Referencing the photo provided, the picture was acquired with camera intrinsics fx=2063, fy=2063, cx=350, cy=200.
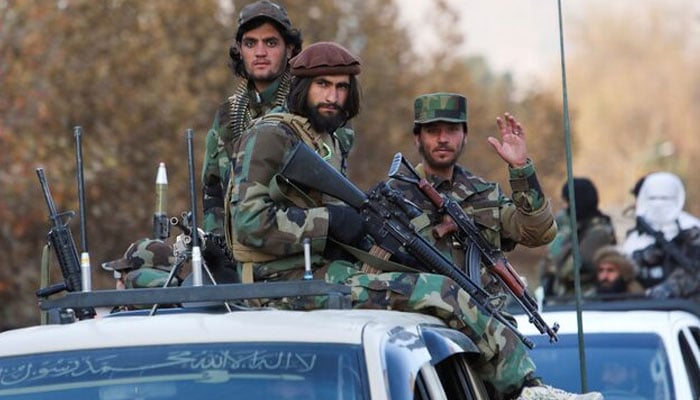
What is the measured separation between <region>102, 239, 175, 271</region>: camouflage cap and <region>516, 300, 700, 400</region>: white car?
203 cm

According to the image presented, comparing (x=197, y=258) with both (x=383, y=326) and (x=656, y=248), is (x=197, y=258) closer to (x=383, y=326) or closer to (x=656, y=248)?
(x=383, y=326)

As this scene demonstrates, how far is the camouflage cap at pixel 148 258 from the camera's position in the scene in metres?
8.91

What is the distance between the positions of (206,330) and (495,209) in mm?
2946

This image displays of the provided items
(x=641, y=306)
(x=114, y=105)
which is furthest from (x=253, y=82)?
(x=114, y=105)

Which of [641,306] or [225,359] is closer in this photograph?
[225,359]

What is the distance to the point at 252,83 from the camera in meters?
8.45

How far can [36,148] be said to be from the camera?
23797mm

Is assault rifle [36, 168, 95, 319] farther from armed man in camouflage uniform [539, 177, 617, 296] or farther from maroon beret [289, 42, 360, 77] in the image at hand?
armed man in camouflage uniform [539, 177, 617, 296]

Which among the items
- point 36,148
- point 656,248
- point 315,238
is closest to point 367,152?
point 36,148

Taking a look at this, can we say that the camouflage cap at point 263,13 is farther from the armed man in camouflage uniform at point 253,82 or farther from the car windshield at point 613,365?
the car windshield at point 613,365

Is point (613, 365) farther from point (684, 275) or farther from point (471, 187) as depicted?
point (684, 275)

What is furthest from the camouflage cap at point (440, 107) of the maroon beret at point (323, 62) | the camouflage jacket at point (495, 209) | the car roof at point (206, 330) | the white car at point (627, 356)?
the car roof at point (206, 330)

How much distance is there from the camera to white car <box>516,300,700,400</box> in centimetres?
980

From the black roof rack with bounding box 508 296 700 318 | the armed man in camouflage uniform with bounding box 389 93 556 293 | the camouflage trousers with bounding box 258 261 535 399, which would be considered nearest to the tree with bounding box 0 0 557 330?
the black roof rack with bounding box 508 296 700 318
